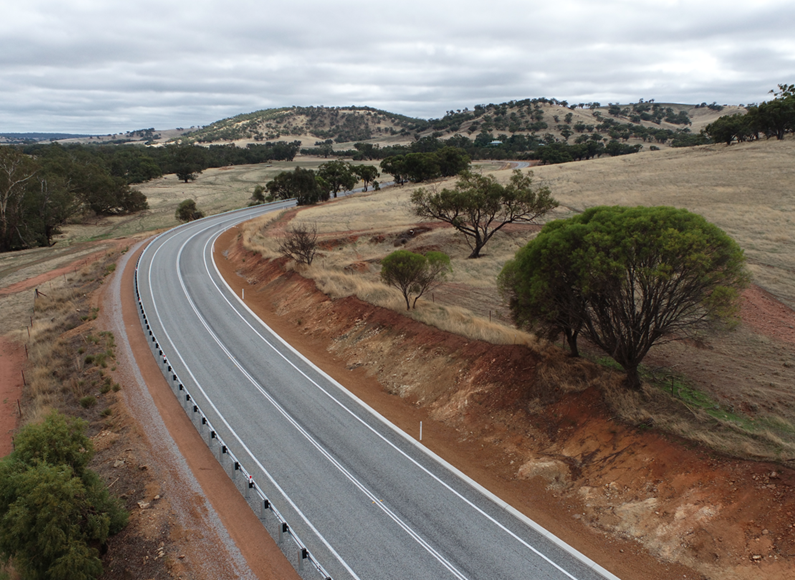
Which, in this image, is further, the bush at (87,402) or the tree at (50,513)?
the bush at (87,402)

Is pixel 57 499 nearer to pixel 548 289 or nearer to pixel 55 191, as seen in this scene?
pixel 548 289

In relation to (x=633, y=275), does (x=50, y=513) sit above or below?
below

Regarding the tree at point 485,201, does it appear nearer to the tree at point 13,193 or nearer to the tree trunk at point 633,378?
the tree trunk at point 633,378

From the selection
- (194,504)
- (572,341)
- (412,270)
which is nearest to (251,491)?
(194,504)

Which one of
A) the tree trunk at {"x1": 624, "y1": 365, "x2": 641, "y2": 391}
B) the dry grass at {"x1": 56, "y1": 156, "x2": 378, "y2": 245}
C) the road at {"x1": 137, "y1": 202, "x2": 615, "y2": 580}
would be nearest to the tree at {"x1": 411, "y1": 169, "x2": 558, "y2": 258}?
the road at {"x1": 137, "y1": 202, "x2": 615, "y2": 580}

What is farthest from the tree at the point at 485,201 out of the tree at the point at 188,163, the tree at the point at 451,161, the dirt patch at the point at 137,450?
the tree at the point at 188,163

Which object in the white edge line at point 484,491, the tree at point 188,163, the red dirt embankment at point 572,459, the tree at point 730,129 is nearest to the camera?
the red dirt embankment at point 572,459
